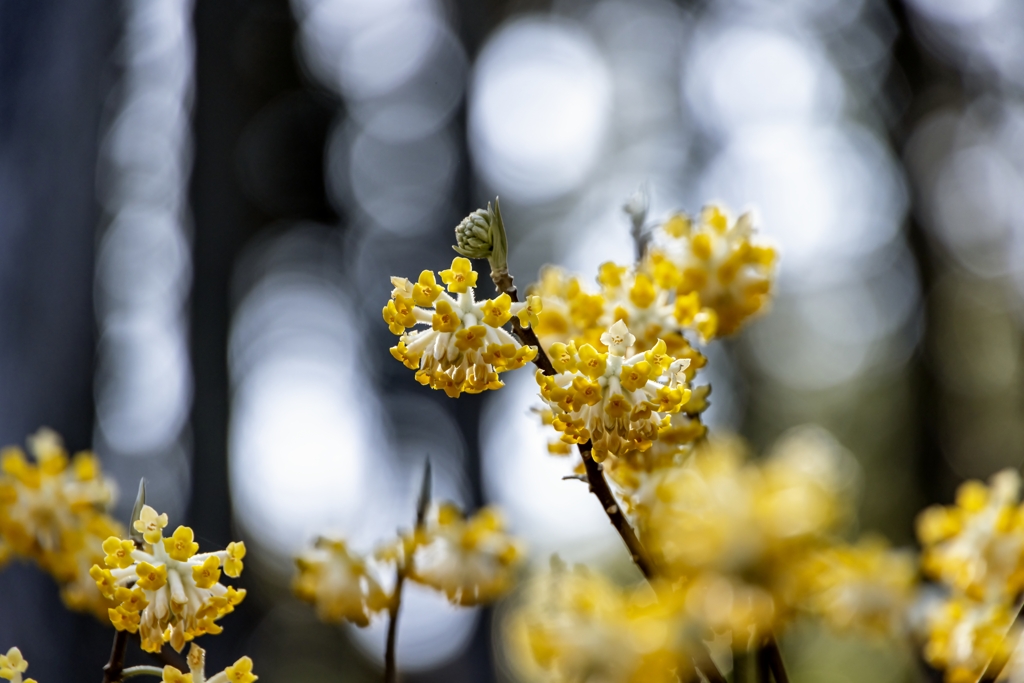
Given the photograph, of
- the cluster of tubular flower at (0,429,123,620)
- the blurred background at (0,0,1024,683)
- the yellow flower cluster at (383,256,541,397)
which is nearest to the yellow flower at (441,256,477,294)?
A: the yellow flower cluster at (383,256,541,397)

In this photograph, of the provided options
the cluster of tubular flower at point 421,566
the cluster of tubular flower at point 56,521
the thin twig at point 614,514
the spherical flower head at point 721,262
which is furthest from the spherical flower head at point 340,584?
the spherical flower head at point 721,262

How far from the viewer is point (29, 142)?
134 cm

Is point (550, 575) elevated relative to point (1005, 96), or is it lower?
elevated

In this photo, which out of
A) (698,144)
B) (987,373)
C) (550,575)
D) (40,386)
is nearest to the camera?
(550,575)

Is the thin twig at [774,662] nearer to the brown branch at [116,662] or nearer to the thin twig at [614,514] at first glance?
the thin twig at [614,514]

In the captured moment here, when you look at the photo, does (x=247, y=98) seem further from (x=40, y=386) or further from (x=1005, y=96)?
(x=1005, y=96)

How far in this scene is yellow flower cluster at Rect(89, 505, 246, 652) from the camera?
0.52 metres

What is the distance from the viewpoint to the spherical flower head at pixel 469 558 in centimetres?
81

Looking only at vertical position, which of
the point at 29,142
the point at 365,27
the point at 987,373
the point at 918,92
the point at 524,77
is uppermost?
the point at 29,142

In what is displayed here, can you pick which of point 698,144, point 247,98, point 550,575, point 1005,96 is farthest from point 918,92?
point 550,575

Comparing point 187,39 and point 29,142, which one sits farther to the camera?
point 187,39

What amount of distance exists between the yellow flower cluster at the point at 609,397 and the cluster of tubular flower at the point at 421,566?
236mm

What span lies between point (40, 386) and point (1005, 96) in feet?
14.5

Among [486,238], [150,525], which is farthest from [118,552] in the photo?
[486,238]
